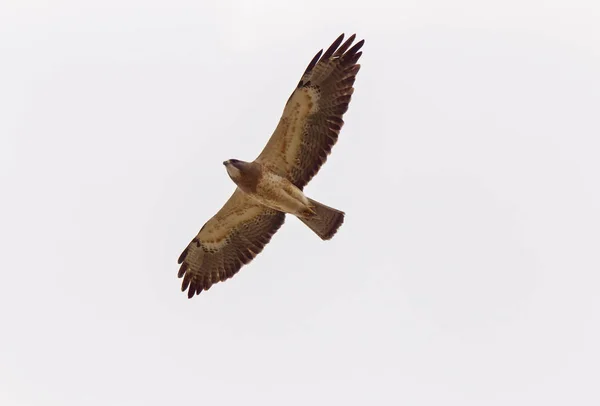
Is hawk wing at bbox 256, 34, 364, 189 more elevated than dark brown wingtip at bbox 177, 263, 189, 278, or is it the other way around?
hawk wing at bbox 256, 34, 364, 189

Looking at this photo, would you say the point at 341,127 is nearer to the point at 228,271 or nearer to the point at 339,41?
the point at 339,41

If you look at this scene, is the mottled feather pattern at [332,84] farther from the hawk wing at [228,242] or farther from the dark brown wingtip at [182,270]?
the dark brown wingtip at [182,270]

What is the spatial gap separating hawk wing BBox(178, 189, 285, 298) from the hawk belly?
2.74 feet

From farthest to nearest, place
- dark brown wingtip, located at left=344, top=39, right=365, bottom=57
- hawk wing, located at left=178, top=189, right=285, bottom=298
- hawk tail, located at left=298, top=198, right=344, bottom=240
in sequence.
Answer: hawk wing, located at left=178, top=189, right=285, bottom=298, hawk tail, located at left=298, top=198, right=344, bottom=240, dark brown wingtip, located at left=344, top=39, right=365, bottom=57

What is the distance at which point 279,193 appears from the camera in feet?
61.5

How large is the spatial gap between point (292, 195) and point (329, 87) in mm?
1900

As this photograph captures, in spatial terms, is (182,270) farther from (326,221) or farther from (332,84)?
(332,84)

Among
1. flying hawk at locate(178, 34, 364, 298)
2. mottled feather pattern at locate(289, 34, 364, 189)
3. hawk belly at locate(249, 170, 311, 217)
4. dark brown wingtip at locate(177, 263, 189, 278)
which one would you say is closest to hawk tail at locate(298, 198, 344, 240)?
flying hawk at locate(178, 34, 364, 298)

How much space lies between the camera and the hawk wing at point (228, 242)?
19.9 metres

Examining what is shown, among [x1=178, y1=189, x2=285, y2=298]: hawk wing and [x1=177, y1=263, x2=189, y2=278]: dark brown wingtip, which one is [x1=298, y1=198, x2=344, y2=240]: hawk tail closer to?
[x1=178, y1=189, x2=285, y2=298]: hawk wing

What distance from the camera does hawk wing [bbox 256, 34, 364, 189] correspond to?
61.1ft

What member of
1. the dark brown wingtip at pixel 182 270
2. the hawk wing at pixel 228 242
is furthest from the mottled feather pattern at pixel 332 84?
the dark brown wingtip at pixel 182 270

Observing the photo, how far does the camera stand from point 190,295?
20.7m

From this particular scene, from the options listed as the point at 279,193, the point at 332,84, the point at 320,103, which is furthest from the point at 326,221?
the point at 332,84
